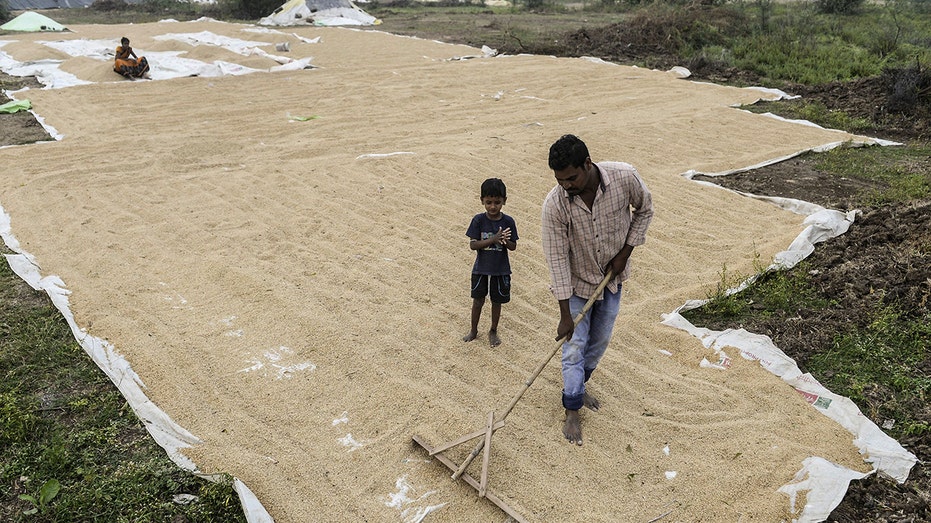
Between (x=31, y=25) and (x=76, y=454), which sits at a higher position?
(x=76, y=454)

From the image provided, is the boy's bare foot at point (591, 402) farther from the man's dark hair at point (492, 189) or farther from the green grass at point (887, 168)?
the green grass at point (887, 168)

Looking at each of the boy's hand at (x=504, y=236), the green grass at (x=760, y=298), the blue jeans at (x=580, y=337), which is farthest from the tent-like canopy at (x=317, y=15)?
the blue jeans at (x=580, y=337)

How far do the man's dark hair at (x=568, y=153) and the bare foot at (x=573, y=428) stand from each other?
1222 millimetres

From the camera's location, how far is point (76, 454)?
283 cm

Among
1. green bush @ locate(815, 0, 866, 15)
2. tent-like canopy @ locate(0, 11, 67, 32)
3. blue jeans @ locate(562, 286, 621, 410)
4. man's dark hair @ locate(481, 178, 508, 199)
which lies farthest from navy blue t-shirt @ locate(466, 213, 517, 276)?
tent-like canopy @ locate(0, 11, 67, 32)

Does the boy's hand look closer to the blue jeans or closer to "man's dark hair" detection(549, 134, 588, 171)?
the blue jeans

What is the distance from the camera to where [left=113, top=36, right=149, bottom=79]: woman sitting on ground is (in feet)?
35.0

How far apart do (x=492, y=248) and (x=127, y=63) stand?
9.83 m

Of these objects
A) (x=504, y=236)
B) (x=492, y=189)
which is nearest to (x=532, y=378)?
(x=504, y=236)

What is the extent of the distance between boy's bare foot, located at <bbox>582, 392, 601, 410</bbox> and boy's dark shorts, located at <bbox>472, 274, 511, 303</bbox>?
28.2 inches

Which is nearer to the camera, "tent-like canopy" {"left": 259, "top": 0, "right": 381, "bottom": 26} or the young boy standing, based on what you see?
the young boy standing

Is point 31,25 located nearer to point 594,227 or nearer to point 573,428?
point 594,227

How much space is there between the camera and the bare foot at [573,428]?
301 cm

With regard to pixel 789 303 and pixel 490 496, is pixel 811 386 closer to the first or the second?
pixel 789 303
